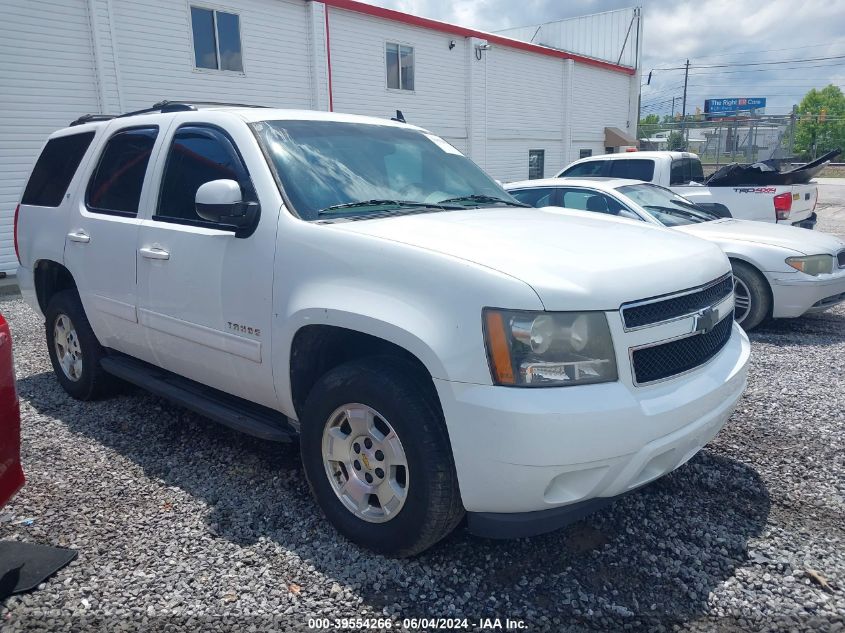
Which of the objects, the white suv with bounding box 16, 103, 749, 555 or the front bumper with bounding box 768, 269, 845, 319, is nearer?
the white suv with bounding box 16, 103, 749, 555

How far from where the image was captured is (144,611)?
2586mm

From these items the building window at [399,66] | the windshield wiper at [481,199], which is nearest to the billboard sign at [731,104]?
the building window at [399,66]

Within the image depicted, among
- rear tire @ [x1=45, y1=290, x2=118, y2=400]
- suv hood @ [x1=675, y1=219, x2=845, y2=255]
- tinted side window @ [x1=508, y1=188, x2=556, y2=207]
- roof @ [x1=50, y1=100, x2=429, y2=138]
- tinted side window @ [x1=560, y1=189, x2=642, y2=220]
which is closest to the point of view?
roof @ [x1=50, y1=100, x2=429, y2=138]

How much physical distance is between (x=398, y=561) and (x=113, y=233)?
2.72 m

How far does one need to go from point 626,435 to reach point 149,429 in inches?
129

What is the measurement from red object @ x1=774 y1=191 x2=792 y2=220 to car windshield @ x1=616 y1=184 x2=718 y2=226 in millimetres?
1919

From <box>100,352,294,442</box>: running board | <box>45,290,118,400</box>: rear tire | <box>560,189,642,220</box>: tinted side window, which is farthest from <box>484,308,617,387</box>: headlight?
<box>560,189,642,220</box>: tinted side window

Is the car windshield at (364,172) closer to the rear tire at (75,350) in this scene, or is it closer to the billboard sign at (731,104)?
the rear tire at (75,350)

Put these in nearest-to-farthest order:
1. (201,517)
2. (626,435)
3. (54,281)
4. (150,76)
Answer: (626,435), (201,517), (54,281), (150,76)

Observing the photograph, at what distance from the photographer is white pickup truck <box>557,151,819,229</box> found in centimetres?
900

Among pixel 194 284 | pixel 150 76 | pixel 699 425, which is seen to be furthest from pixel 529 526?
pixel 150 76

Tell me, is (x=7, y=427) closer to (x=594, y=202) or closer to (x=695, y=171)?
(x=594, y=202)

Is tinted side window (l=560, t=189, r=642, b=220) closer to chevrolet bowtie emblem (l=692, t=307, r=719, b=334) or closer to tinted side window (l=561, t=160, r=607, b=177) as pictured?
tinted side window (l=561, t=160, r=607, b=177)

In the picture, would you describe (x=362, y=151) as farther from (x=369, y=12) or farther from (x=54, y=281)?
(x=369, y=12)
